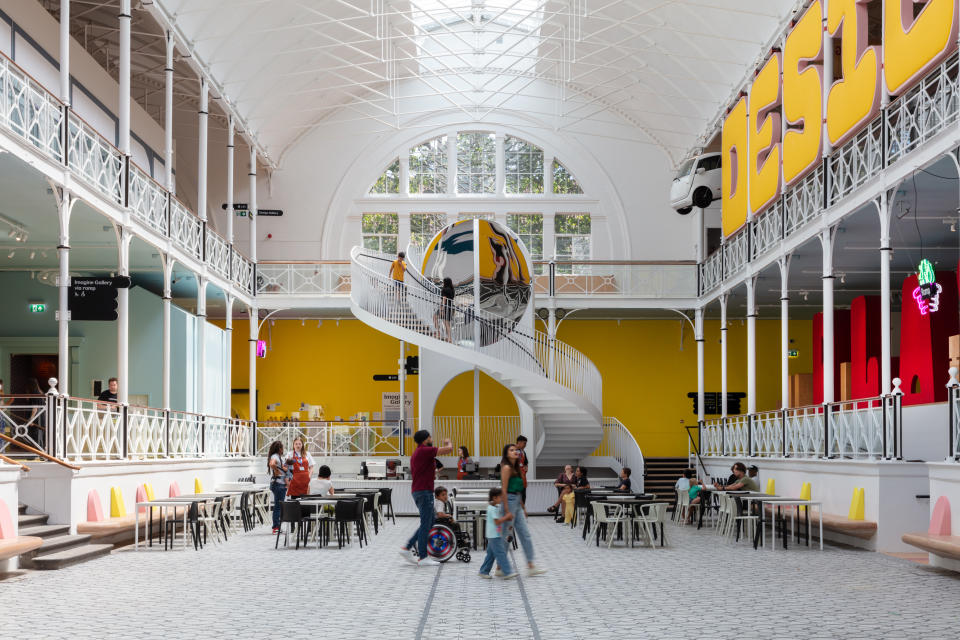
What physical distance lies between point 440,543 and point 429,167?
70.4ft

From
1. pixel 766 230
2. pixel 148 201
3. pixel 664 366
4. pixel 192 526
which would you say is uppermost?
pixel 148 201

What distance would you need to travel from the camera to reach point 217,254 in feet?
83.1

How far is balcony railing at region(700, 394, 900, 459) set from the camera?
49.0 ft

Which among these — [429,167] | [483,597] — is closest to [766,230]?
[483,597]

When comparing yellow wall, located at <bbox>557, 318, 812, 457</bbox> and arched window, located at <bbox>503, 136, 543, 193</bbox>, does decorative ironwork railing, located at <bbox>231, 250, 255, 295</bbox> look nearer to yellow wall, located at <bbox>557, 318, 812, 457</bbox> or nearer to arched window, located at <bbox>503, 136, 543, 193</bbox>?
Answer: arched window, located at <bbox>503, 136, 543, 193</bbox>

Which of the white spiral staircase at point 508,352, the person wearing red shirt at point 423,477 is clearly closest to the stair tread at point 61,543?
the person wearing red shirt at point 423,477

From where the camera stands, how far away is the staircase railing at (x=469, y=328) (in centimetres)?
2403

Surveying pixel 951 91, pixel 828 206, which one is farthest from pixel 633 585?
pixel 828 206

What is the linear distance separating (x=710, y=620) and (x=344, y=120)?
1011 inches

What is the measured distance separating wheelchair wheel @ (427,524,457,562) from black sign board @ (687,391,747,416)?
16845mm

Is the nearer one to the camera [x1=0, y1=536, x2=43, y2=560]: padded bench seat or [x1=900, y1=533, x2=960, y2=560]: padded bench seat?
[x1=0, y1=536, x2=43, y2=560]: padded bench seat

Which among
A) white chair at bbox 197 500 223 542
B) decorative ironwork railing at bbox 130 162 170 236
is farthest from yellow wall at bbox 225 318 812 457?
white chair at bbox 197 500 223 542

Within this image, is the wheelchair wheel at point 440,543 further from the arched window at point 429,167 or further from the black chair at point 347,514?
the arched window at point 429,167

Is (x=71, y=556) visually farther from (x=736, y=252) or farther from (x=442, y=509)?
(x=736, y=252)
